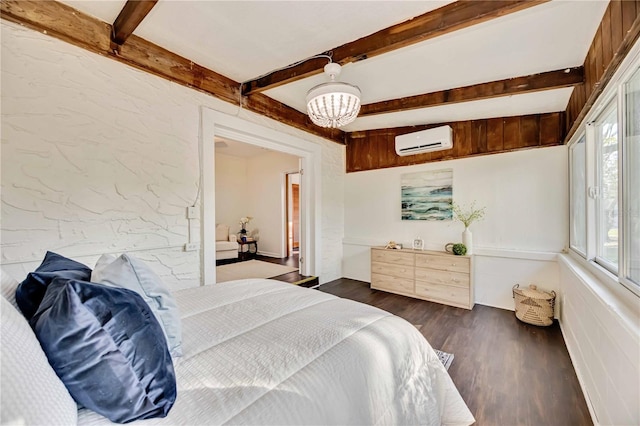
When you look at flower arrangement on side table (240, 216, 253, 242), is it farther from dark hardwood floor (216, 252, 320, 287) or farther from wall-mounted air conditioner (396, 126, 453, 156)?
wall-mounted air conditioner (396, 126, 453, 156)

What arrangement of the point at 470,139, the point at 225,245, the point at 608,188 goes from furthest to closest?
the point at 225,245
the point at 470,139
the point at 608,188

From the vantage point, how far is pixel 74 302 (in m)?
0.73

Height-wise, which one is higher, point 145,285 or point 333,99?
point 333,99

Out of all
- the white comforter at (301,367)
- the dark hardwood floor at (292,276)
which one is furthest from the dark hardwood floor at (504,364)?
the dark hardwood floor at (292,276)

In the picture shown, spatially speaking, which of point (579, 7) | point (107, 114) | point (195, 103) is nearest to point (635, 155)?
point (579, 7)

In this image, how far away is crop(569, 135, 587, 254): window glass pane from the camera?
8.43 feet

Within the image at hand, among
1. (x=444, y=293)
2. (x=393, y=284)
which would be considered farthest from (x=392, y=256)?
(x=444, y=293)

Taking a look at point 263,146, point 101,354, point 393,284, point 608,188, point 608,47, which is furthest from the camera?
point 393,284

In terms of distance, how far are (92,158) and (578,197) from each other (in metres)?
4.42

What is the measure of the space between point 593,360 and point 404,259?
87.0 inches

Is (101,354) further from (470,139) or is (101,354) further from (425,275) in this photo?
(470,139)

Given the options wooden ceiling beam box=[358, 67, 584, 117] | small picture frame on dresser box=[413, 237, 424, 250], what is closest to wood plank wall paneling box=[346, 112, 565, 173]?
wooden ceiling beam box=[358, 67, 584, 117]

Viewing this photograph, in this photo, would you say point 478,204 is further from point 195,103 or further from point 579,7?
point 195,103

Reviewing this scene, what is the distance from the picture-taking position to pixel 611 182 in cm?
187
